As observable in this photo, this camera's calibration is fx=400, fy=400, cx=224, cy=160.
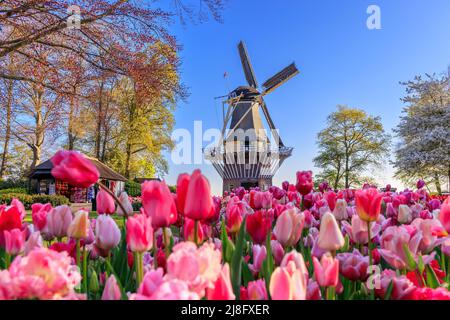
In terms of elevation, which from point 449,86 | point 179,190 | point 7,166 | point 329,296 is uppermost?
point 449,86

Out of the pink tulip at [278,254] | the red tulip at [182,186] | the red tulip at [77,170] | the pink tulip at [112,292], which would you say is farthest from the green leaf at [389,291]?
the red tulip at [77,170]

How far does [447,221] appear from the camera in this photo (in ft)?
5.18

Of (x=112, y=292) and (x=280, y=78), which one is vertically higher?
(x=280, y=78)

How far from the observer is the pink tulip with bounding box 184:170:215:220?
1.20 meters

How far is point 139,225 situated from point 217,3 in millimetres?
7816

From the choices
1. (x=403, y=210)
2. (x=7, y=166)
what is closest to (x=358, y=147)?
(x=7, y=166)

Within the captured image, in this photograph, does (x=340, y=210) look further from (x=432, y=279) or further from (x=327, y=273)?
(x=327, y=273)

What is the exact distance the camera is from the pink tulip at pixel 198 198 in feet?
3.94

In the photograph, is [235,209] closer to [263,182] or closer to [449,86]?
[263,182]

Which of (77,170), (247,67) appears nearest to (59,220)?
(77,170)

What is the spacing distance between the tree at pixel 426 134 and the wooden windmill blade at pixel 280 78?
26.1 ft

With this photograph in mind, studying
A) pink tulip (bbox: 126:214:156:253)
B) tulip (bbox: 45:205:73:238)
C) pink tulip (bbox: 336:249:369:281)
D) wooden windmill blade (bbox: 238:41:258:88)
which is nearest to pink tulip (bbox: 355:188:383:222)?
pink tulip (bbox: 336:249:369:281)

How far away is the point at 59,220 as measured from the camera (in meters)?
1.86

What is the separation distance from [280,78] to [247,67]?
2998 mm
